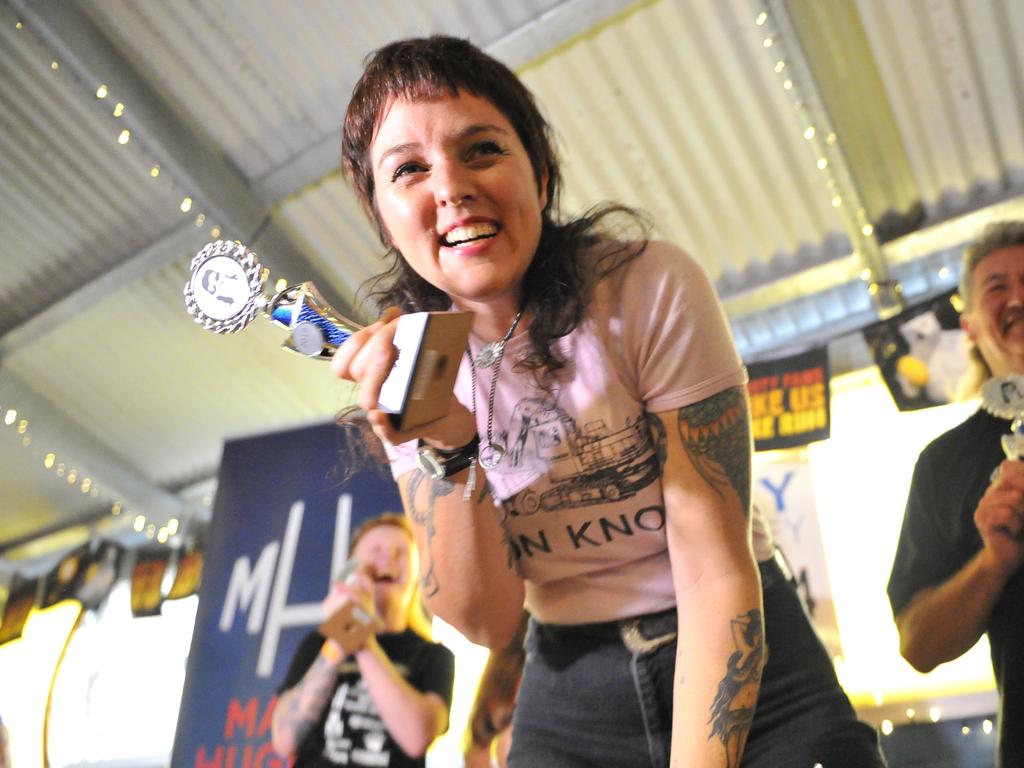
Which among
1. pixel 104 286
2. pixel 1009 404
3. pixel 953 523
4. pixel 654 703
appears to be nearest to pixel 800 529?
pixel 953 523

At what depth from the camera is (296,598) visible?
317cm

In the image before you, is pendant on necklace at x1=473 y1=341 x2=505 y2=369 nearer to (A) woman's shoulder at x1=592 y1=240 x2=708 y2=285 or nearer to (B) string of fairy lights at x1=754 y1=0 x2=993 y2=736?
(A) woman's shoulder at x1=592 y1=240 x2=708 y2=285

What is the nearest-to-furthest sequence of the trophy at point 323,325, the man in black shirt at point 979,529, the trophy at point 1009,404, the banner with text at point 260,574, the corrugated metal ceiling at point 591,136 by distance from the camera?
the trophy at point 323,325 → the man in black shirt at point 979,529 → the trophy at point 1009,404 → the corrugated metal ceiling at point 591,136 → the banner with text at point 260,574

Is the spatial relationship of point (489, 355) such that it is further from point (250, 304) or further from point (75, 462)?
point (75, 462)

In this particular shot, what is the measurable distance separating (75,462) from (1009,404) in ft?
12.8

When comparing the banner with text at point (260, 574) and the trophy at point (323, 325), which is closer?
the trophy at point (323, 325)

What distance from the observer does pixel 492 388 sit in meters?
1.04

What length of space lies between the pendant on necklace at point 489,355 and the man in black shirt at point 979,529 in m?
1.69

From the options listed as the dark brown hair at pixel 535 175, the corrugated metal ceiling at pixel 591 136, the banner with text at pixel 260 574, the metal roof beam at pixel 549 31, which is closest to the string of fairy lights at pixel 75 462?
the corrugated metal ceiling at pixel 591 136

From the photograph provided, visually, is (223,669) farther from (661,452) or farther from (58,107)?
(661,452)

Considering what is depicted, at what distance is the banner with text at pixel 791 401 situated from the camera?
2.66 m

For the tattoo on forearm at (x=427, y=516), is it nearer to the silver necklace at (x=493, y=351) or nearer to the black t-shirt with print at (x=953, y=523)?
the silver necklace at (x=493, y=351)

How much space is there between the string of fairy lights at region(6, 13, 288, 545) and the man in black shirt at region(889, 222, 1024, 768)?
5.74 feet

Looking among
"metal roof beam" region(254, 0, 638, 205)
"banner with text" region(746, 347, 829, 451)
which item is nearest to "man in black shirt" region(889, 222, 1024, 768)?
"banner with text" region(746, 347, 829, 451)
